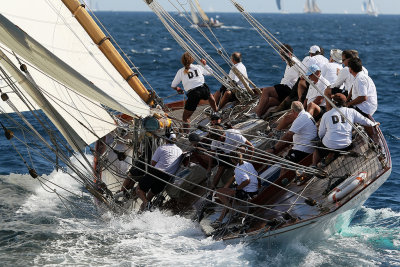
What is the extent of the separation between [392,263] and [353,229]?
1356mm

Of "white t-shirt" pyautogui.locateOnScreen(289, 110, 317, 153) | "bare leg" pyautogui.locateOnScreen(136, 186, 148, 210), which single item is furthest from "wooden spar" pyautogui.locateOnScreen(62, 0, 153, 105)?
"white t-shirt" pyautogui.locateOnScreen(289, 110, 317, 153)

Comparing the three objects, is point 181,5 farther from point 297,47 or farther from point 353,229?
point 297,47

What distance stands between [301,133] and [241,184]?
1.36 meters

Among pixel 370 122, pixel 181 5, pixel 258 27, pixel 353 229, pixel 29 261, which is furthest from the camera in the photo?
pixel 181 5

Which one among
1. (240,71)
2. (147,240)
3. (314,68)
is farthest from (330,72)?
(147,240)

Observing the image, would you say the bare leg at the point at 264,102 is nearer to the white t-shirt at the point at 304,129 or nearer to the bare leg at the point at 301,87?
the bare leg at the point at 301,87

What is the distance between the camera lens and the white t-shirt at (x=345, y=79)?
1118cm

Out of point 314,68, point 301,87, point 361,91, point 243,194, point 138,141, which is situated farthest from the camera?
point 301,87

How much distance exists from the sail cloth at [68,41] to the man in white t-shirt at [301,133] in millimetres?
2204

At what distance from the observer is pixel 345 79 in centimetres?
1140

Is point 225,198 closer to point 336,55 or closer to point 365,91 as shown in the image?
point 365,91

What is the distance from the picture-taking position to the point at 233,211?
996 cm

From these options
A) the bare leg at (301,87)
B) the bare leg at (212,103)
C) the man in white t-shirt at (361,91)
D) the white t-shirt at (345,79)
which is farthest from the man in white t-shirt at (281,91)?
Result: the man in white t-shirt at (361,91)

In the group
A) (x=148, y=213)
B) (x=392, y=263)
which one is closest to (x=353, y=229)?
(x=392, y=263)
